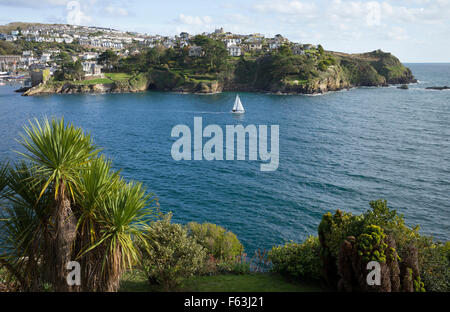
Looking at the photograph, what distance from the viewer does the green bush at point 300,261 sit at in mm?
14875

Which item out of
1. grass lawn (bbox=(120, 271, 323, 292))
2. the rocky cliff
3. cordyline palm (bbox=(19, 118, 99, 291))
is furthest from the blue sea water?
the rocky cliff

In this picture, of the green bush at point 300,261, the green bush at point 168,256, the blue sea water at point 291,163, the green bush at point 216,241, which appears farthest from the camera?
the blue sea water at point 291,163

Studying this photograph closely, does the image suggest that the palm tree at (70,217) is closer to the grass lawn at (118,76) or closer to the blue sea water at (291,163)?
the blue sea water at (291,163)

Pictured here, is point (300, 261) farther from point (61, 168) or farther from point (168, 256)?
point (61, 168)

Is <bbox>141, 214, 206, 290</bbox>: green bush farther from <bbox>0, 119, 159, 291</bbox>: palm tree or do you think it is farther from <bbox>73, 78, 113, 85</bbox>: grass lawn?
<bbox>73, 78, 113, 85</bbox>: grass lawn

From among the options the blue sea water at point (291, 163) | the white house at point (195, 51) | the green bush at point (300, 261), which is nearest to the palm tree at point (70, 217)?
the blue sea water at point (291, 163)

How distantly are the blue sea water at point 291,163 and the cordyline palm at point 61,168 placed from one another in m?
3.40

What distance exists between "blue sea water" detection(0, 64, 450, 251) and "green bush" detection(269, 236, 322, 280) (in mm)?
8889

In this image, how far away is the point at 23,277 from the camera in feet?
32.2

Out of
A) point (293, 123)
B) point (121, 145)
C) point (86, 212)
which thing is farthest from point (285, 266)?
point (293, 123)

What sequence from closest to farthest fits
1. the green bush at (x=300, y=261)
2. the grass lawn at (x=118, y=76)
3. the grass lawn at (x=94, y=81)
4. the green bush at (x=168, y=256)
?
the green bush at (x=168, y=256) < the green bush at (x=300, y=261) < the grass lawn at (x=94, y=81) < the grass lawn at (x=118, y=76)
